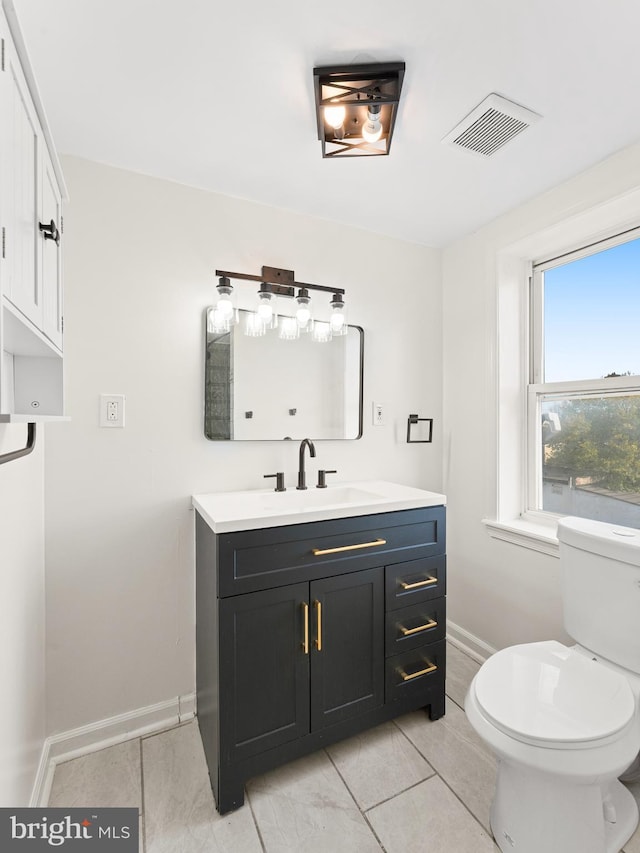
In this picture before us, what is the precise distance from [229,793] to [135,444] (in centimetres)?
124

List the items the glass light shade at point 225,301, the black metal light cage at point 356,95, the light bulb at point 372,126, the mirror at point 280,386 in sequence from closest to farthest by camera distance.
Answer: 1. the black metal light cage at point 356,95
2. the light bulb at point 372,126
3. the glass light shade at point 225,301
4. the mirror at point 280,386

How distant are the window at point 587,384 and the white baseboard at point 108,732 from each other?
1.91m

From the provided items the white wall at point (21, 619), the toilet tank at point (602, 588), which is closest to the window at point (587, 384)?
the toilet tank at point (602, 588)

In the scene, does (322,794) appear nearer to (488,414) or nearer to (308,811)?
(308,811)

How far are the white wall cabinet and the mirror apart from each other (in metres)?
0.69

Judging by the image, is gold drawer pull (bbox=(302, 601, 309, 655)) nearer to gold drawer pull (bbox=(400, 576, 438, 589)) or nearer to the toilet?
gold drawer pull (bbox=(400, 576, 438, 589))

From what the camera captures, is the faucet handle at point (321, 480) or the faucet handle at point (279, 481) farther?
the faucet handle at point (321, 480)

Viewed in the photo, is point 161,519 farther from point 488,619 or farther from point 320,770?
point 488,619

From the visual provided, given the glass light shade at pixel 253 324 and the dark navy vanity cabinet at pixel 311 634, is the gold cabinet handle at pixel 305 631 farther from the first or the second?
the glass light shade at pixel 253 324

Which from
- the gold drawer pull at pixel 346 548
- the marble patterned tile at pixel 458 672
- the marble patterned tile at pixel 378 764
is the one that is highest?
the gold drawer pull at pixel 346 548

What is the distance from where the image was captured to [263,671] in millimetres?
1380

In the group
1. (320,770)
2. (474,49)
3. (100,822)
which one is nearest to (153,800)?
(100,822)

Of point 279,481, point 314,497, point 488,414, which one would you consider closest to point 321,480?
point 314,497

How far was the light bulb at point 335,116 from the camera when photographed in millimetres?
1297
